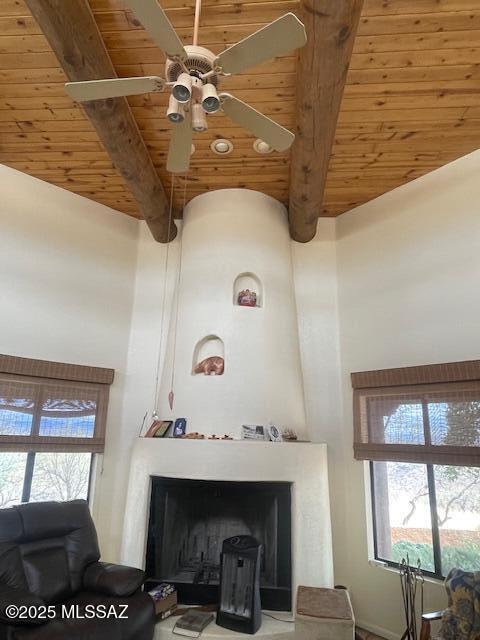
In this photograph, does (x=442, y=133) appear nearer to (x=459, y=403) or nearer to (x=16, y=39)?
(x=459, y=403)

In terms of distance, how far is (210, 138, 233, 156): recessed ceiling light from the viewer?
3772mm

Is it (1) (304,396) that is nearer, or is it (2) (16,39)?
(2) (16,39)

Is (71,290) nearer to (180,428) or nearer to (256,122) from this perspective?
(180,428)

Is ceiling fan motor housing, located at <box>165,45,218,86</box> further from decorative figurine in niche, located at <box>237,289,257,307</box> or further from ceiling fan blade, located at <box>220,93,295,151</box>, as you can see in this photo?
decorative figurine in niche, located at <box>237,289,257,307</box>

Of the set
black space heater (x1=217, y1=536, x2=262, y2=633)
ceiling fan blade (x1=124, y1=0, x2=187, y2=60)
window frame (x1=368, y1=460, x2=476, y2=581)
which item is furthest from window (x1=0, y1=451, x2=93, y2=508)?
ceiling fan blade (x1=124, y1=0, x2=187, y2=60)

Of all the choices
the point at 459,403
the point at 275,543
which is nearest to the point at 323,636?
the point at 275,543

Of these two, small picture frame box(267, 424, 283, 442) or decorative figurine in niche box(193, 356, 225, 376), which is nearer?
small picture frame box(267, 424, 283, 442)

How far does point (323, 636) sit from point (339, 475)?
64.4 inches

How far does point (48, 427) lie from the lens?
3.94 meters

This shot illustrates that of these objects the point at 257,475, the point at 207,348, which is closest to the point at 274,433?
the point at 257,475

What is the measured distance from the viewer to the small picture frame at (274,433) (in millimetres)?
3730

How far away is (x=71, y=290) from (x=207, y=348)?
150 cm

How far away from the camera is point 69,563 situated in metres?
3.12

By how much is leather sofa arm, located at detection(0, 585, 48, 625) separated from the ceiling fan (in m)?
2.68
